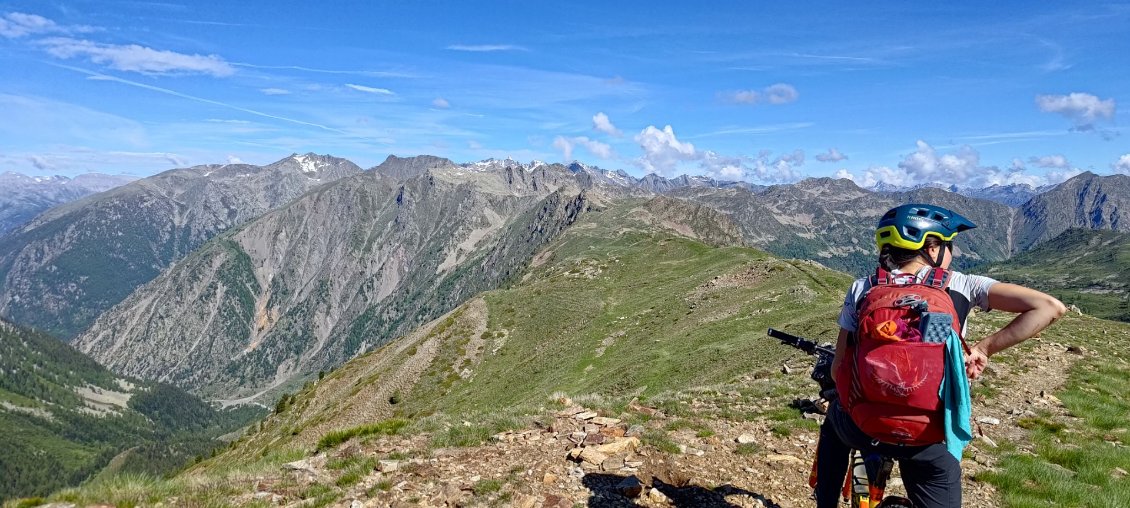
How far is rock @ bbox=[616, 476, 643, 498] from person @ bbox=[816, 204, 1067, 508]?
4240 mm

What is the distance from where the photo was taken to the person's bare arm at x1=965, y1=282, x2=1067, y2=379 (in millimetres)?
5508

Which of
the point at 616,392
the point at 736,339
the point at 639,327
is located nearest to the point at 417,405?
the point at 639,327

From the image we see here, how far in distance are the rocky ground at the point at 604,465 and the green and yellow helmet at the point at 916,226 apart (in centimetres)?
582

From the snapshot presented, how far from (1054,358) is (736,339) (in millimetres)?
18523

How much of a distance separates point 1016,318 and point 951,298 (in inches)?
29.8

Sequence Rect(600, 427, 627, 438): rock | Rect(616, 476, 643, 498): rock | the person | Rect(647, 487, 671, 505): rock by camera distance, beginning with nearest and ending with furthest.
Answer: the person → Rect(647, 487, 671, 505): rock → Rect(616, 476, 643, 498): rock → Rect(600, 427, 627, 438): rock

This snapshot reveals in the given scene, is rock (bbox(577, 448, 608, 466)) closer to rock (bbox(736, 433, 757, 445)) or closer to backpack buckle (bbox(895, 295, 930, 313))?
rock (bbox(736, 433, 757, 445))

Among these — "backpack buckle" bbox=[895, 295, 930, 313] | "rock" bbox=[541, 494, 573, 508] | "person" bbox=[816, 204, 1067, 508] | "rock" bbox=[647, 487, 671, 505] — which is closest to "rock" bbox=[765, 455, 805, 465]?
"rock" bbox=[647, 487, 671, 505]

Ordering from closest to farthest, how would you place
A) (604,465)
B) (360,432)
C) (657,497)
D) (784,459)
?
(657,497)
(604,465)
(784,459)
(360,432)

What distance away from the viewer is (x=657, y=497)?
10008mm

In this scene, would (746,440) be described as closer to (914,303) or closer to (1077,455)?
(1077,455)

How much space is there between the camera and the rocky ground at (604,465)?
1012cm

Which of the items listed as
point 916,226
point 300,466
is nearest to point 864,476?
point 916,226

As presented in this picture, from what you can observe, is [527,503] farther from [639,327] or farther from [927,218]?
[639,327]
